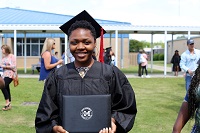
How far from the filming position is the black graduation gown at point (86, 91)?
2.66 meters

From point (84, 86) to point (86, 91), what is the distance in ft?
0.14

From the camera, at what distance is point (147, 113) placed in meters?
8.27

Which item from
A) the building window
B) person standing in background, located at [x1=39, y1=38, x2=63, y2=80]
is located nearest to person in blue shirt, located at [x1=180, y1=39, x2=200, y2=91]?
person standing in background, located at [x1=39, y1=38, x2=63, y2=80]

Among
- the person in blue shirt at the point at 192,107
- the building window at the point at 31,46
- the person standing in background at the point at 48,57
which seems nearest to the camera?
the person in blue shirt at the point at 192,107

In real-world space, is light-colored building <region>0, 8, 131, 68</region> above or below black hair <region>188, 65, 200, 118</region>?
above

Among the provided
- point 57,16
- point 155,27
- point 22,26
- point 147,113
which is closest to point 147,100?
point 147,113

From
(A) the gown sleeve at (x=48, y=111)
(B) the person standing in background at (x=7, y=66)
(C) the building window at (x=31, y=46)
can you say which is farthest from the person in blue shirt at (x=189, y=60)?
(C) the building window at (x=31, y=46)

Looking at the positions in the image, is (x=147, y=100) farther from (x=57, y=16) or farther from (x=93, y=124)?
(x=57, y=16)

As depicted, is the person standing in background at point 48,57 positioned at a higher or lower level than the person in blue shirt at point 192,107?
higher

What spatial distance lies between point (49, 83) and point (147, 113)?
5.80 metres

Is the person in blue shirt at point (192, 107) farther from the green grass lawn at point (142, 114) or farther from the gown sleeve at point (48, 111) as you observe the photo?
the green grass lawn at point (142, 114)

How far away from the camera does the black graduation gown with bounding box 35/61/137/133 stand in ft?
8.72

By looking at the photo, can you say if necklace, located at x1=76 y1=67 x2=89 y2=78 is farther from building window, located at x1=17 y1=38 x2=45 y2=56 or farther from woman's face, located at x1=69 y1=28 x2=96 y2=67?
building window, located at x1=17 y1=38 x2=45 y2=56

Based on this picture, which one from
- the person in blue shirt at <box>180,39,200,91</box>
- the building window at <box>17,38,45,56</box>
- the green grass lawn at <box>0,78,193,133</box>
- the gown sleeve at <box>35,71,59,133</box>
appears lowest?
the green grass lawn at <box>0,78,193,133</box>
